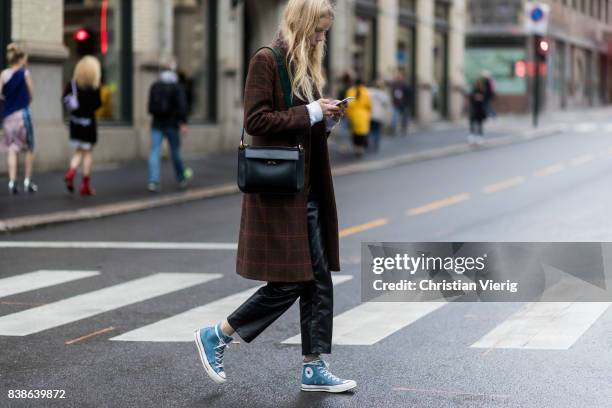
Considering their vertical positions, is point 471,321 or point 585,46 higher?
point 585,46

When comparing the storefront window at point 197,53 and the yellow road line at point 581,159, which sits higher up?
the storefront window at point 197,53

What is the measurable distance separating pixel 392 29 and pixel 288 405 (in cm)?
3208

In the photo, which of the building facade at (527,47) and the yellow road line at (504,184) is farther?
the building facade at (527,47)

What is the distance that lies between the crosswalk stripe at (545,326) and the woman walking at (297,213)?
4.84ft

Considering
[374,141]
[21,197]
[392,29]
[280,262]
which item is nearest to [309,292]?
[280,262]

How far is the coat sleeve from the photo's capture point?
5629 mm

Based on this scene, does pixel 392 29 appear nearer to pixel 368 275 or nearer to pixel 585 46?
pixel 368 275

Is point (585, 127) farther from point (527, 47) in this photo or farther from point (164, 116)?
point (164, 116)

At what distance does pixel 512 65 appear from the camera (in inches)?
2334

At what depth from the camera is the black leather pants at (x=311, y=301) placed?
581 cm

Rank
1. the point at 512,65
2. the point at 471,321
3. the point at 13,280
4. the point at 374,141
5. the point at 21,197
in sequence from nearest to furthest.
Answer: the point at 471,321
the point at 13,280
the point at 21,197
the point at 374,141
the point at 512,65

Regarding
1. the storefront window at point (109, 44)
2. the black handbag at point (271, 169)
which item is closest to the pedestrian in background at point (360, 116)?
the storefront window at point (109, 44)

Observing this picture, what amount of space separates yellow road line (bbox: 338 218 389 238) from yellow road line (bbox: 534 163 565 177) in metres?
7.67

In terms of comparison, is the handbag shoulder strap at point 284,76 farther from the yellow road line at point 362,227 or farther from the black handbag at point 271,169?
the yellow road line at point 362,227
